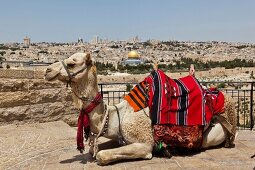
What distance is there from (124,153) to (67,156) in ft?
3.75

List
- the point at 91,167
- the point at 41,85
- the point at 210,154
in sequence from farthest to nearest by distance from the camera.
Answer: the point at 41,85 → the point at 210,154 → the point at 91,167

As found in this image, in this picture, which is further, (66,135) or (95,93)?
(66,135)

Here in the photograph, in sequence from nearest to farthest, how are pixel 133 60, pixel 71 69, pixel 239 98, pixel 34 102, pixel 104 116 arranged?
pixel 71 69, pixel 104 116, pixel 34 102, pixel 239 98, pixel 133 60

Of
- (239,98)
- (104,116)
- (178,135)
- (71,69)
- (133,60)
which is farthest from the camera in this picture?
(133,60)

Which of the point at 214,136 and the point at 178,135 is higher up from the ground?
the point at 178,135

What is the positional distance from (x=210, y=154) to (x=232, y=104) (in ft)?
2.89

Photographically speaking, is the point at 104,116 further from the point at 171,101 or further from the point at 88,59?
the point at 171,101

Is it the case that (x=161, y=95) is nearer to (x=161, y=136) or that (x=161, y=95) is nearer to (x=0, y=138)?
(x=161, y=136)

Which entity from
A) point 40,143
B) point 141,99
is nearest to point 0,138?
point 40,143

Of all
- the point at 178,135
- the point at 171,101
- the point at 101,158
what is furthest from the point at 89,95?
the point at 178,135

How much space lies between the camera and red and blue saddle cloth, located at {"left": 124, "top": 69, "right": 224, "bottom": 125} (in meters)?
5.55

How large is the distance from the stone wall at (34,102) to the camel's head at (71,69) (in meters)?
3.37

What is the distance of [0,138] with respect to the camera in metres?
7.30

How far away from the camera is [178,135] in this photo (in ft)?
18.5
